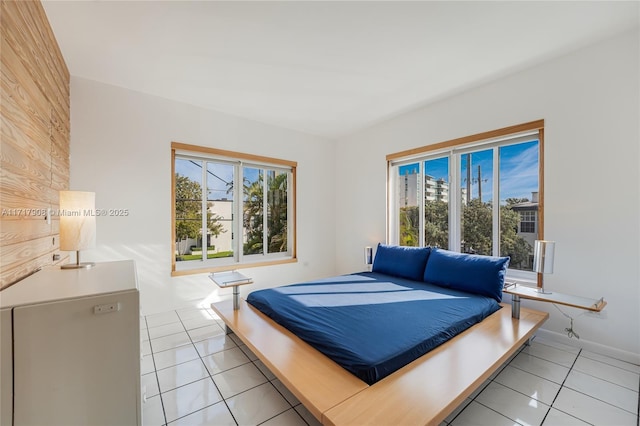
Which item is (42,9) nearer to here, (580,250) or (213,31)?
(213,31)

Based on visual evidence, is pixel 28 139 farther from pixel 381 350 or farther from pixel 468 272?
pixel 468 272

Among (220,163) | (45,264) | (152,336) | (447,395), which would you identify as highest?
(220,163)

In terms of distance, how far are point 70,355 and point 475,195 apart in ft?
12.4

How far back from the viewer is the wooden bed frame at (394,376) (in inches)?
51.0

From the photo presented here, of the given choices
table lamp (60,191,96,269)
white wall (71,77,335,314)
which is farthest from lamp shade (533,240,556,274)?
table lamp (60,191,96,269)

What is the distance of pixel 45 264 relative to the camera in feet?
6.41

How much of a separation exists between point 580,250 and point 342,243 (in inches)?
126

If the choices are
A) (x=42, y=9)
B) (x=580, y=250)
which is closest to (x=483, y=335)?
(x=580, y=250)

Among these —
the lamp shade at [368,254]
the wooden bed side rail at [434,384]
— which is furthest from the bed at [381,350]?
the lamp shade at [368,254]

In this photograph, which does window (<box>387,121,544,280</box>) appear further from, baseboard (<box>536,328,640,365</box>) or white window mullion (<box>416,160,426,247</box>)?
baseboard (<box>536,328,640,365</box>)

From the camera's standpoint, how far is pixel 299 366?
1.68m

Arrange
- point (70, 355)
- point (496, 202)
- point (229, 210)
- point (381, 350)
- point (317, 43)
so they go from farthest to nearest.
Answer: point (229, 210)
point (496, 202)
point (317, 43)
point (381, 350)
point (70, 355)

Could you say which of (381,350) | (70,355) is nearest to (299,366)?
(381,350)

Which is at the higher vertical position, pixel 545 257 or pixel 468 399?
pixel 545 257
